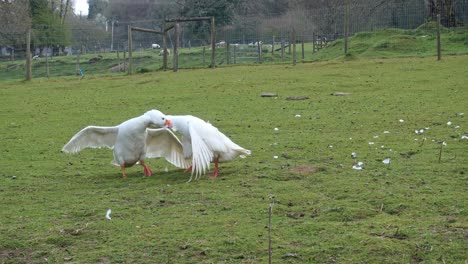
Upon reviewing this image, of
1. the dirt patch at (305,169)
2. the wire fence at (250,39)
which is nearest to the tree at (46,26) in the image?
the wire fence at (250,39)

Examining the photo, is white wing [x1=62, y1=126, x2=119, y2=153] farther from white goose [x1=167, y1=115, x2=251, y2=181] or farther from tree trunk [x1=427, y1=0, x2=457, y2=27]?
tree trunk [x1=427, y1=0, x2=457, y2=27]

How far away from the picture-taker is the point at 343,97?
1591 cm

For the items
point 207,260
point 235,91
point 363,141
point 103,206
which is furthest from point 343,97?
point 207,260

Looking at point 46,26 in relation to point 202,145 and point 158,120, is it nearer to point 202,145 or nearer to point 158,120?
point 158,120

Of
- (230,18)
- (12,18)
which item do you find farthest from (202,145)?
(12,18)

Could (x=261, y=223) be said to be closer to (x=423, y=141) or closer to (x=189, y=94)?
(x=423, y=141)

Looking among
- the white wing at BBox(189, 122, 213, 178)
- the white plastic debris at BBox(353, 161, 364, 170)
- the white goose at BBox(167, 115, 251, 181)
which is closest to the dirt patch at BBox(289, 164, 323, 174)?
the white plastic debris at BBox(353, 161, 364, 170)

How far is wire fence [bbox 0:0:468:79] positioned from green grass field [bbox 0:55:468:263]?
11.6 metres

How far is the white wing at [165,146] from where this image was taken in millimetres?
9438

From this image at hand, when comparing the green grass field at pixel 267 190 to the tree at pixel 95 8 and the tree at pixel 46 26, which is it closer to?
the tree at pixel 46 26

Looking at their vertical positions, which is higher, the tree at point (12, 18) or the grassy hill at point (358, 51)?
the tree at point (12, 18)

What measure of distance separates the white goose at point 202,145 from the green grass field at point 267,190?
225mm

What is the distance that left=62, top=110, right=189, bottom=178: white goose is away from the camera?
8.91 metres

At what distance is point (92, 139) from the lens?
9477mm
